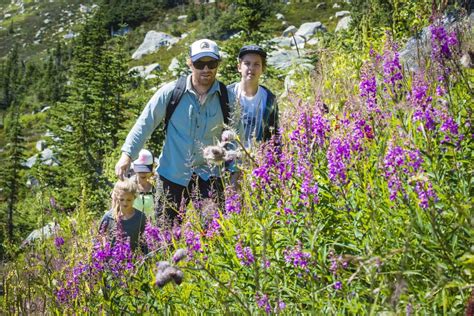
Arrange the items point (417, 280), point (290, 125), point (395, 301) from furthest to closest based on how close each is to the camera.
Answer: point (290, 125) < point (417, 280) < point (395, 301)

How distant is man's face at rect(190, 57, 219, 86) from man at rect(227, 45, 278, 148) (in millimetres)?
273

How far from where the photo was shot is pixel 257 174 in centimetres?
290

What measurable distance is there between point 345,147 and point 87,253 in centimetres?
165

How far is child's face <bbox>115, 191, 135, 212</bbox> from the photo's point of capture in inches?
183

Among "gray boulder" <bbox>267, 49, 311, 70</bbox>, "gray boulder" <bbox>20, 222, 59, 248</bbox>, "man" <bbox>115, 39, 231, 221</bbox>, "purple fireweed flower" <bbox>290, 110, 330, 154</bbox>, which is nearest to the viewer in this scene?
"purple fireweed flower" <bbox>290, 110, 330, 154</bbox>

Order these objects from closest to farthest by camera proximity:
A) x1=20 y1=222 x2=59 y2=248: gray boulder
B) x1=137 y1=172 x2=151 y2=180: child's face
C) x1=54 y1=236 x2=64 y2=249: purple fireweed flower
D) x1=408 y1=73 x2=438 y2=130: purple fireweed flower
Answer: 1. x1=408 y1=73 x2=438 y2=130: purple fireweed flower
2. x1=20 y1=222 x2=59 y2=248: gray boulder
3. x1=54 y1=236 x2=64 y2=249: purple fireweed flower
4. x1=137 y1=172 x2=151 y2=180: child's face

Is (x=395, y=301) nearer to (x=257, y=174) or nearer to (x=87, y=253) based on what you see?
(x=257, y=174)

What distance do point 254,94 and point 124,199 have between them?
5.02ft

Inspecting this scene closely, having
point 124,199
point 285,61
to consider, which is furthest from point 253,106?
point 285,61

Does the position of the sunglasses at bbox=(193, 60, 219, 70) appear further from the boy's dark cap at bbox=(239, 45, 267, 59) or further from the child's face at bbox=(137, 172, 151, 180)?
the child's face at bbox=(137, 172, 151, 180)

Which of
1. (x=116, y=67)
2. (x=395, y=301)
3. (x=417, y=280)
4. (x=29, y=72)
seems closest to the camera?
(x=395, y=301)

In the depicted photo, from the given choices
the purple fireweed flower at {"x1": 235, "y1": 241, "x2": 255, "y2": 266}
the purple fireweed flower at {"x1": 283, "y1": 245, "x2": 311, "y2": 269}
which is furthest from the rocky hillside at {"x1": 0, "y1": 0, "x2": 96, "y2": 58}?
the purple fireweed flower at {"x1": 283, "y1": 245, "x2": 311, "y2": 269}

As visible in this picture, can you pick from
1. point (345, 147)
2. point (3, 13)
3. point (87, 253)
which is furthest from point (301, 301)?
point (3, 13)

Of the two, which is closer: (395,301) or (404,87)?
(395,301)
